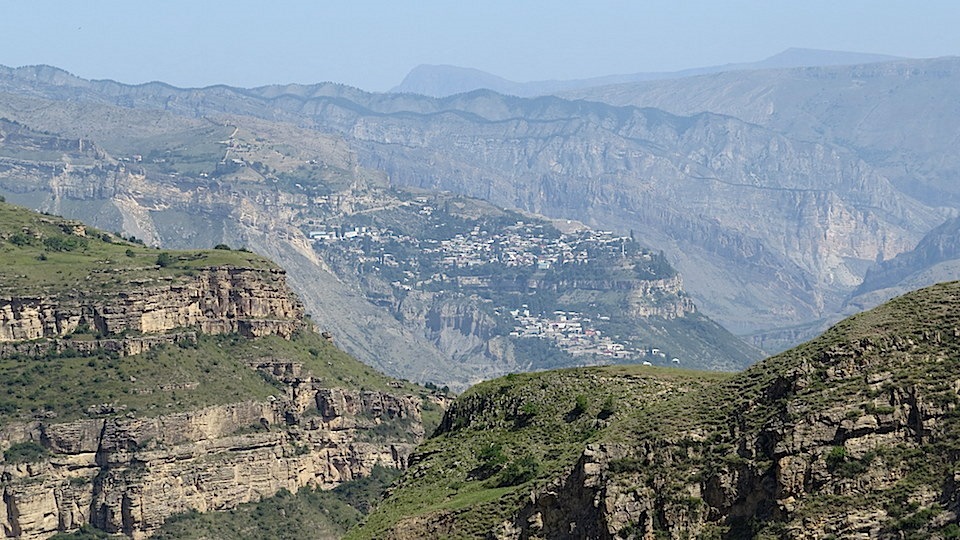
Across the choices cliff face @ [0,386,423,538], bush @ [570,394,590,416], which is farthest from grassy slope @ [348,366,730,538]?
cliff face @ [0,386,423,538]

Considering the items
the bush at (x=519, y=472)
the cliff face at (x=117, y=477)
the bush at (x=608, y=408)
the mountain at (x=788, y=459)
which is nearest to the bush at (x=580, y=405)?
the bush at (x=608, y=408)

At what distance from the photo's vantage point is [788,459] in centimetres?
5934

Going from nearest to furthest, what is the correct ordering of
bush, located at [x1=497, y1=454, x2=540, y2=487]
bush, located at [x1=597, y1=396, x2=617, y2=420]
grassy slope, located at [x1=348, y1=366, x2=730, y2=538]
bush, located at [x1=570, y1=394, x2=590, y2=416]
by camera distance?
grassy slope, located at [x1=348, y1=366, x2=730, y2=538], bush, located at [x1=497, y1=454, x2=540, y2=487], bush, located at [x1=597, y1=396, x2=617, y2=420], bush, located at [x1=570, y1=394, x2=590, y2=416]

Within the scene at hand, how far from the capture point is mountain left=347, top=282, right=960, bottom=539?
5791 centimetres

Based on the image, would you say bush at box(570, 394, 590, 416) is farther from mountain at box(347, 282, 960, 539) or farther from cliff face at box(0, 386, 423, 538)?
cliff face at box(0, 386, 423, 538)

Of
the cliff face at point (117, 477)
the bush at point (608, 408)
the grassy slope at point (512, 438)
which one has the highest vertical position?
the bush at point (608, 408)

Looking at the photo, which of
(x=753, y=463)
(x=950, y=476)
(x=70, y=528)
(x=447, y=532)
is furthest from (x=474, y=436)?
(x=70, y=528)

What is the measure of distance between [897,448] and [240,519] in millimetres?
141755

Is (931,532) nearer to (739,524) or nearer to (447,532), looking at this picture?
(739,524)

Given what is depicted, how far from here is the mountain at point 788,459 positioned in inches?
2280

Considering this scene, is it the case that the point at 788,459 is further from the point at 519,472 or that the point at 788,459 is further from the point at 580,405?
the point at 580,405

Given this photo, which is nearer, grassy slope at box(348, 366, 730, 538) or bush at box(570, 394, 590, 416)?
grassy slope at box(348, 366, 730, 538)

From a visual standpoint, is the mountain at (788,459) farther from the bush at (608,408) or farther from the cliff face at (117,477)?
the cliff face at (117,477)

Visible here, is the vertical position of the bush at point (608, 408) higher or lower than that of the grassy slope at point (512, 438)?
higher
